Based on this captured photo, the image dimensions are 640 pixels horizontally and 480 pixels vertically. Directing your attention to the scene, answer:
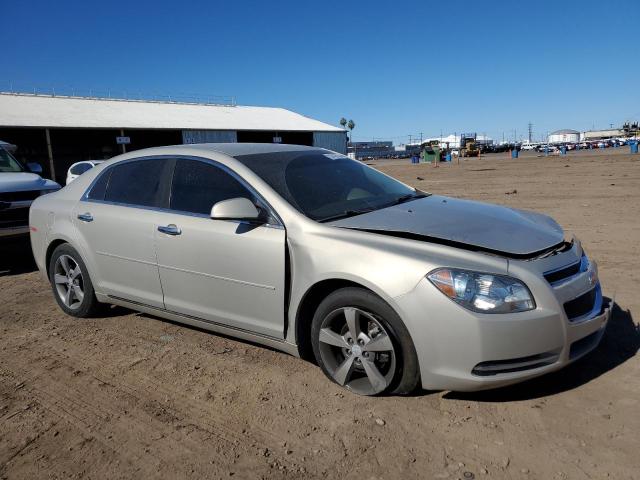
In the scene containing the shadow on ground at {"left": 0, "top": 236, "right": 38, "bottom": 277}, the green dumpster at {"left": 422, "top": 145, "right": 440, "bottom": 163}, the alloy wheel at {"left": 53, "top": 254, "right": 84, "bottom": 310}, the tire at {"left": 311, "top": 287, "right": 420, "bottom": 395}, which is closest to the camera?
the tire at {"left": 311, "top": 287, "right": 420, "bottom": 395}

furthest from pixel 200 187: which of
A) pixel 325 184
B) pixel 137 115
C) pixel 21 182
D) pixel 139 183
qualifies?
pixel 137 115

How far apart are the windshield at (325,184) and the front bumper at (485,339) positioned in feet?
3.36

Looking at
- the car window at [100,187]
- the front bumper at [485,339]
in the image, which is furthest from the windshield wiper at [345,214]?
the car window at [100,187]

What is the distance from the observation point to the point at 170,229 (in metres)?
4.00

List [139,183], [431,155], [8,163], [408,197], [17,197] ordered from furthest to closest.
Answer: [431,155] < [8,163] < [17,197] < [139,183] < [408,197]

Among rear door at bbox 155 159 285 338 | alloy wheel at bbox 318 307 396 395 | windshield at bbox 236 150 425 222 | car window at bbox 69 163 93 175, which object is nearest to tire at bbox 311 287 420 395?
alloy wheel at bbox 318 307 396 395

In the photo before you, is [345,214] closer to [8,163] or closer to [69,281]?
[69,281]

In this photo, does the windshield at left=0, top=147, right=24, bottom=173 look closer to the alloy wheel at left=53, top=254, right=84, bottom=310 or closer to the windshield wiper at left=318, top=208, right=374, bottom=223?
the alloy wheel at left=53, top=254, right=84, bottom=310

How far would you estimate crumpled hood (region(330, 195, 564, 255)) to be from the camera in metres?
3.13

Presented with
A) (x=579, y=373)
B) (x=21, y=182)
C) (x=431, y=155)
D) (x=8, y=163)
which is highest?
(x=8, y=163)

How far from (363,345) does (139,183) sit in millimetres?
2535

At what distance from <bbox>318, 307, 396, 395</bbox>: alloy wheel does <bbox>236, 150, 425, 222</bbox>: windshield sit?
72 cm

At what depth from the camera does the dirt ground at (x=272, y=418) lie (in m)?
2.60

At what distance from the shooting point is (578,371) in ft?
11.1
